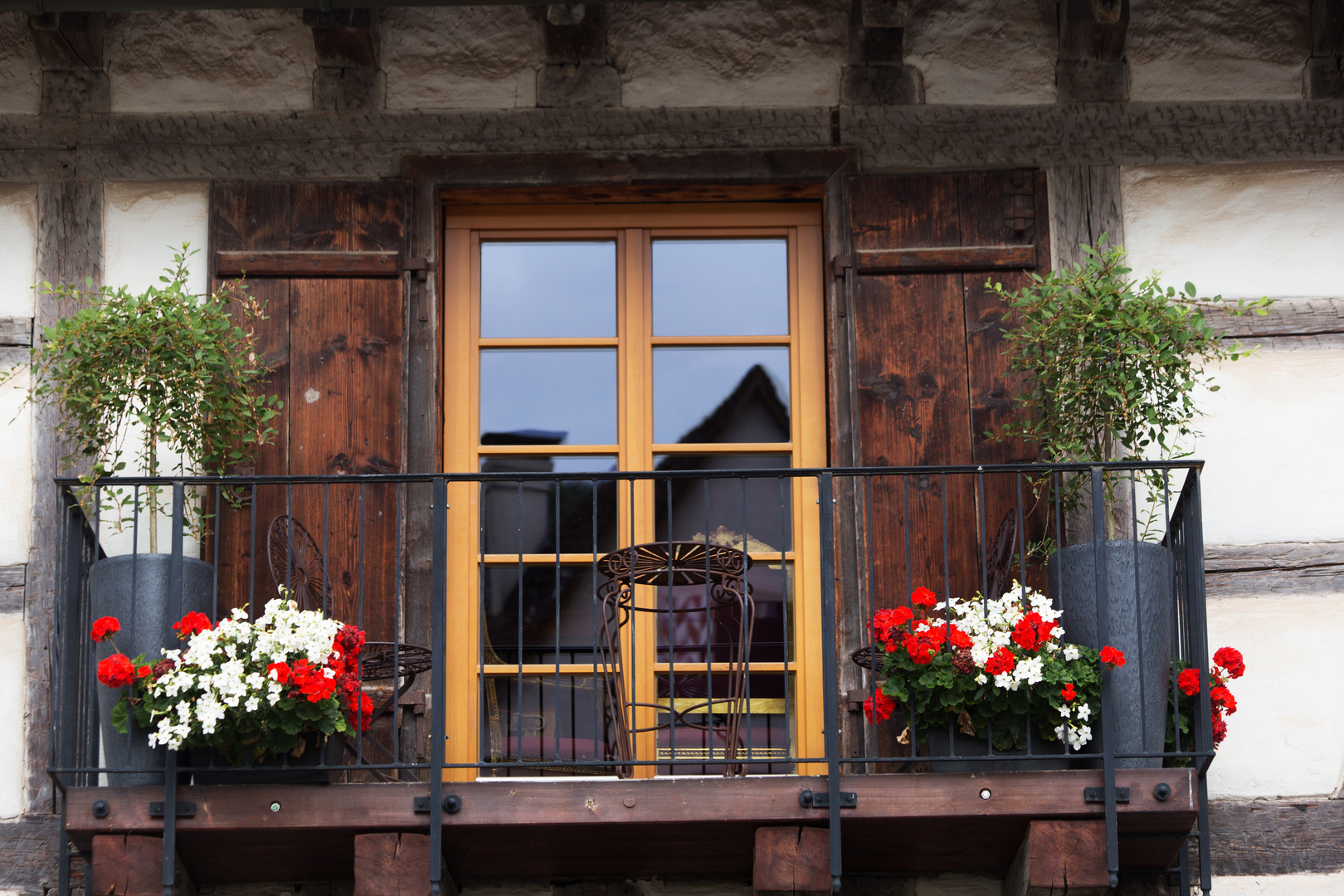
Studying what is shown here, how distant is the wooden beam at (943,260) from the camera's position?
203 inches

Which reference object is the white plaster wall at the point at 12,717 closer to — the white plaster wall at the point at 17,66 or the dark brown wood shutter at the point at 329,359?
the dark brown wood shutter at the point at 329,359

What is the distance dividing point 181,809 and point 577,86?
2699mm

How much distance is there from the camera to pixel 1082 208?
5.19 metres

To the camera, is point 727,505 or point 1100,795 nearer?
point 1100,795

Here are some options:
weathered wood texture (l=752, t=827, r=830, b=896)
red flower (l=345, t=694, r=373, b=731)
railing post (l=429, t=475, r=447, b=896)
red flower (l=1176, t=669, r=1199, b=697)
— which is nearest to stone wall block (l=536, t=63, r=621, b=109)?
railing post (l=429, t=475, r=447, b=896)

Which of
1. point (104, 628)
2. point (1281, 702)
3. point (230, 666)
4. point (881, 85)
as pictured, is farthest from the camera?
point (881, 85)

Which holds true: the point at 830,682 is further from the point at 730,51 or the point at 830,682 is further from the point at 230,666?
the point at 730,51

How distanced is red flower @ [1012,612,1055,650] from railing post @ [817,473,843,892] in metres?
0.50

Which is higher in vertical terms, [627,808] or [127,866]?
[627,808]

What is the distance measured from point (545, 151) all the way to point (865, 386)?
1.36 meters

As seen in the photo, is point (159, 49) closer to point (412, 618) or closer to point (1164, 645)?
point (412, 618)

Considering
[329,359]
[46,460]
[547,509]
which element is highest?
[329,359]

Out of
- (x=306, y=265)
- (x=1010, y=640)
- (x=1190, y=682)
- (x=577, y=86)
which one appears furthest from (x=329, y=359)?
(x=1190, y=682)

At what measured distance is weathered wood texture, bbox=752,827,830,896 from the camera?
4.23m
